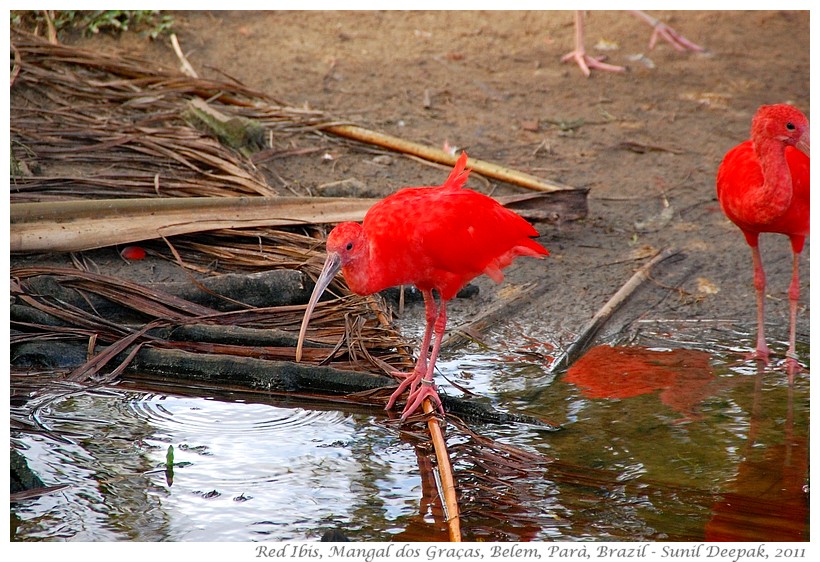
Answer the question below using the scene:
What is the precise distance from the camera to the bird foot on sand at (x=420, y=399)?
4309mm

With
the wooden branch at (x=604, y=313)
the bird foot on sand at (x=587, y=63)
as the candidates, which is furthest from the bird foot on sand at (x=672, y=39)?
the wooden branch at (x=604, y=313)

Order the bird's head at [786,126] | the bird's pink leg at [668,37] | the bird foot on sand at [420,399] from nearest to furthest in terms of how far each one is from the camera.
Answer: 1. the bird foot on sand at [420,399]
2. the bird's head at [786,126]
3. the bird's pink leg at [668,37]

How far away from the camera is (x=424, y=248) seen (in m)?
4.37

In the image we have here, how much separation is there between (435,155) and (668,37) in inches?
139

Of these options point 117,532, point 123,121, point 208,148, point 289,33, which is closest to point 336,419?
point 117,532

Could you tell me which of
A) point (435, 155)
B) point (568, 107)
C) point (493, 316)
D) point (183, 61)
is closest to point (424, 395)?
point (493, 316)

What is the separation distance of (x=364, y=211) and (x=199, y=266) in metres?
0.94

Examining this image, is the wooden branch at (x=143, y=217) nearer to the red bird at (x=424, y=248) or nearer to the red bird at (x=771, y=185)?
the red bird at (x=424, y=248)

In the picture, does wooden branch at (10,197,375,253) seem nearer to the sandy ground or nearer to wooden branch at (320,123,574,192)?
the sandy ground

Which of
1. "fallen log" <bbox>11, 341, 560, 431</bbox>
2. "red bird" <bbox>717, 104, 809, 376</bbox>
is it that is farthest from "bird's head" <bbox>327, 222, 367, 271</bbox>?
"red bird" <bbox>717, 104, 809, 376</bbox>

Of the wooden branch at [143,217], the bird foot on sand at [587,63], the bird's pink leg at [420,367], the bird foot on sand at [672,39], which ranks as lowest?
the bird's pink leg at [420,367]

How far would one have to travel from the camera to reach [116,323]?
15.7 ft

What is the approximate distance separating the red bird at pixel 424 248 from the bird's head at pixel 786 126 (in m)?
1.29

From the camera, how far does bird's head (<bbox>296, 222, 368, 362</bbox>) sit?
4.10 metres
